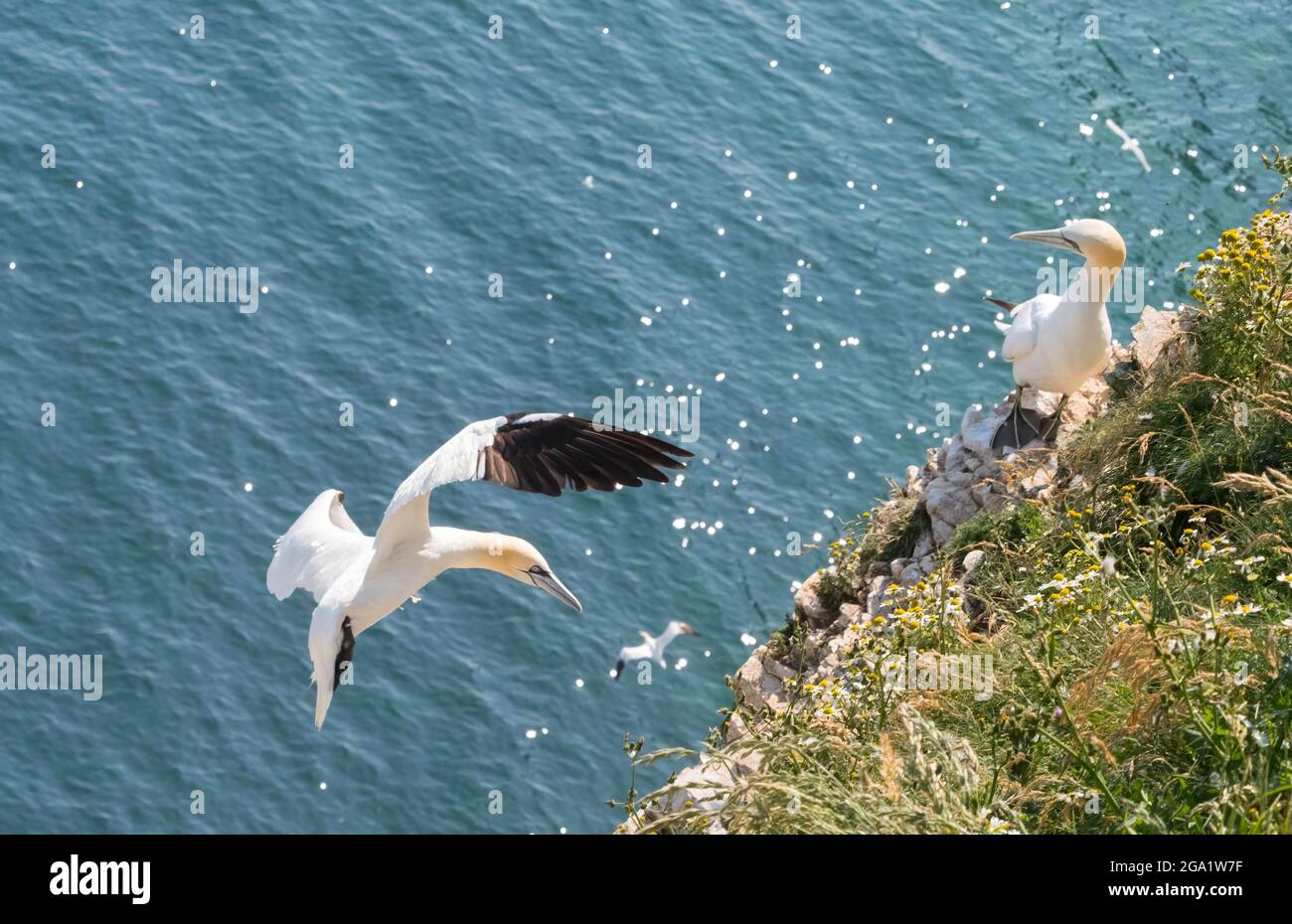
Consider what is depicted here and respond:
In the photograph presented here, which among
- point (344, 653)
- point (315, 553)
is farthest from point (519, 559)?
point (315, 553)

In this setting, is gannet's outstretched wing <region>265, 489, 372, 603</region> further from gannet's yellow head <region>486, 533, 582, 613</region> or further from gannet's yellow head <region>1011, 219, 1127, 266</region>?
gannet's yellow head <region>1011, 219, 1127, 266</region>

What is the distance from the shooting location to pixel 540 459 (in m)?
10.2

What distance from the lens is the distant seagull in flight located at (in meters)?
26.4

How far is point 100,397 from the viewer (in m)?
21.7

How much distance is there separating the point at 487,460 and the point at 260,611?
1074 cm

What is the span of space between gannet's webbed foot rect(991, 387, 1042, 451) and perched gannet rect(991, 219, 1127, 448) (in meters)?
0.82

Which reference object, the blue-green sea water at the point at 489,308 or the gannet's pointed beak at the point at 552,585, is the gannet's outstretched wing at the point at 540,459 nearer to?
the gannet's pointed beak at the point at 552,585

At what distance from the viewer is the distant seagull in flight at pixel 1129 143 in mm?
26391

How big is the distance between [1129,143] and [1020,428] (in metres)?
12.2

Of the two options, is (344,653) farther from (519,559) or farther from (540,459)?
(540,459)

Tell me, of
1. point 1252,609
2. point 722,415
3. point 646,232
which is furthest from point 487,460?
point 646,232

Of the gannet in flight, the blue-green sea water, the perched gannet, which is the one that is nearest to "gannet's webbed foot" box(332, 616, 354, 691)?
the gannet in flight

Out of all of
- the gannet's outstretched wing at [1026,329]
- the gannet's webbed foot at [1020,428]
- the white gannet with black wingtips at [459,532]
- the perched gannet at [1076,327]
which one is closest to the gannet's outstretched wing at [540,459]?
the white gannet with black wingtips at [459,532]

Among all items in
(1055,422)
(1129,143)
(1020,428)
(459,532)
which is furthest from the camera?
(1129,143)
